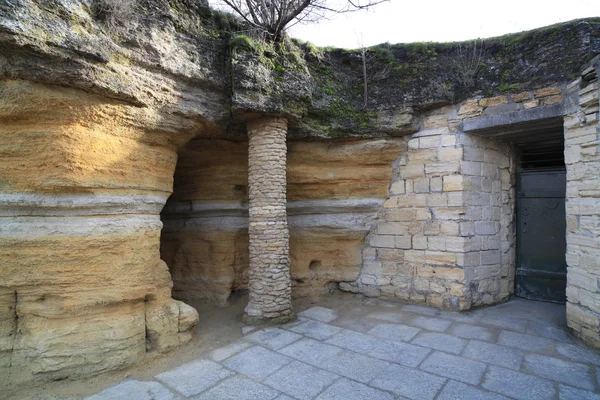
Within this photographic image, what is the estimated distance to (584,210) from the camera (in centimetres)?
416

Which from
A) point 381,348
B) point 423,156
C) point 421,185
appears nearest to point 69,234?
point 381,348

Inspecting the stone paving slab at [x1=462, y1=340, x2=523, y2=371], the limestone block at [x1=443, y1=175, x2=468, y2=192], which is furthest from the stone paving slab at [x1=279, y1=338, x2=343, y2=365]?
the limestone block at [x1=443, y1=175, x2=468, y2=192]

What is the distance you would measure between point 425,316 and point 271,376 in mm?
2816

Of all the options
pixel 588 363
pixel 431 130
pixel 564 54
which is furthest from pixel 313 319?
pixel 564 54

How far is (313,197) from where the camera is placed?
6234mm

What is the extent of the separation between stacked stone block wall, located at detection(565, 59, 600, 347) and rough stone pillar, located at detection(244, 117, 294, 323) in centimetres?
381

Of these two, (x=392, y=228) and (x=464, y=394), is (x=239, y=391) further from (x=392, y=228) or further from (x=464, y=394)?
(x=392, y=228)

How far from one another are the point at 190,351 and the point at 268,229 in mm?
1885

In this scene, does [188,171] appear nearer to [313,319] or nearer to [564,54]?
[313,319]

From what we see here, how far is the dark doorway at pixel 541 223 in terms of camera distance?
5.64 metres

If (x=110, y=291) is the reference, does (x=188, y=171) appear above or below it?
above

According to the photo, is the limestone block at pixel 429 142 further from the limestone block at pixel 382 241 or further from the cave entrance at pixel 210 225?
the cave entrance at pixel 210 225

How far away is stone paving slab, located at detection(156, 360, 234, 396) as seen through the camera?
3.32m

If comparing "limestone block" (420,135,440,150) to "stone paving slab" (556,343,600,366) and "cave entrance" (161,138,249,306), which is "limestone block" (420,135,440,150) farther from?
"stone paving slab" (556,343,600,366)
